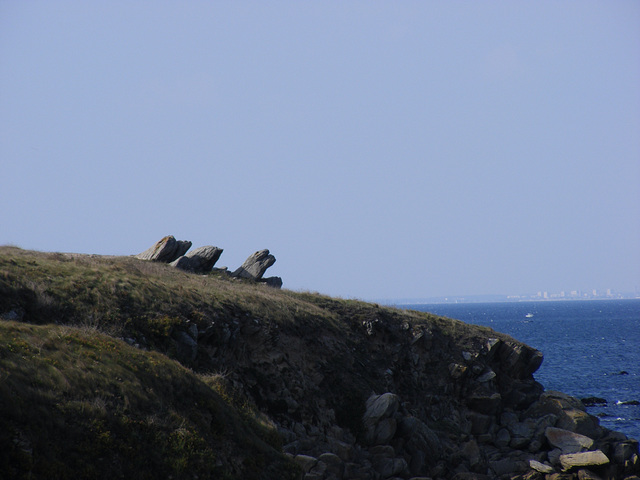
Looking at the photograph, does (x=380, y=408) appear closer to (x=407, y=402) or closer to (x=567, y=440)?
(x=407, y=402)

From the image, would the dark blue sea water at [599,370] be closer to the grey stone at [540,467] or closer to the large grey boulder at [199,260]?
the grey stone at [540,467]

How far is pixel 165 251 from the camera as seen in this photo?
4719 centimetres

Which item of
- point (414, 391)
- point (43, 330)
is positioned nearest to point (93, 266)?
point (43, 330)

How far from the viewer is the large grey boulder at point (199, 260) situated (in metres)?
45.6

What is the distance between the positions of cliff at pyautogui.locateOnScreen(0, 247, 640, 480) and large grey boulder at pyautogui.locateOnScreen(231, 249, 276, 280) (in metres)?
1.80

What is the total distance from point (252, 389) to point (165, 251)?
23517mm

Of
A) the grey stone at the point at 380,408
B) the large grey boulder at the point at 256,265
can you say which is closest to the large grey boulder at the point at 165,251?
the large grey boulder at the point at 256,265

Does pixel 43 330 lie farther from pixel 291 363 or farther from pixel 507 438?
pixel 507 438

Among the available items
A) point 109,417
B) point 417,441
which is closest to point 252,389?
point 417,441

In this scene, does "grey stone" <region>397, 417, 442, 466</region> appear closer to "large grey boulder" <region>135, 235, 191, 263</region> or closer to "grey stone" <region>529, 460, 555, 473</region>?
"grey stone" <region>529, 460, 555, 473</region>

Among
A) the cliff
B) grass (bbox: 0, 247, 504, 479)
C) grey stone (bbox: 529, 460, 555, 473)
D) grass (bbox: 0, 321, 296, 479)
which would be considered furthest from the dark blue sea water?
grass (bbox: 0, 321, 296, 479)

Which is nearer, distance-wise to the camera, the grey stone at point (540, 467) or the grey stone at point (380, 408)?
the grey stone at point (380, 408)

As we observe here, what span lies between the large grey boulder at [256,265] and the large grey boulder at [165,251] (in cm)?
598

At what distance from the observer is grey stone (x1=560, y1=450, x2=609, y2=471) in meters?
30.3
